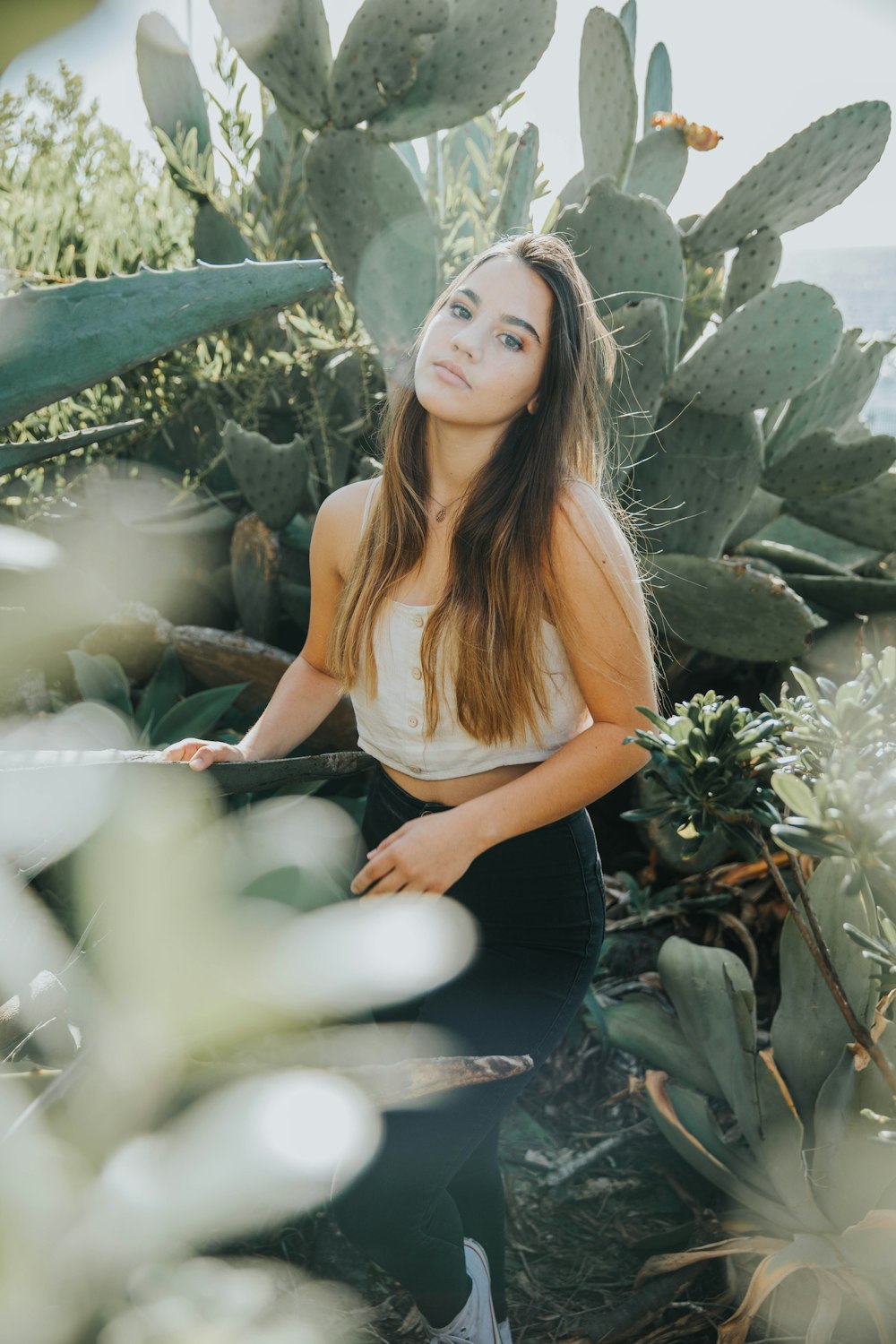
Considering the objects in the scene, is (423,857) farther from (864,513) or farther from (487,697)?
(864,513)

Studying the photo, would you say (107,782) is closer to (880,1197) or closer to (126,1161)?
(126,1161)

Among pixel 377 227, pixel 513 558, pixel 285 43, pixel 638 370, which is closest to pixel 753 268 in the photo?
pixel 638 370

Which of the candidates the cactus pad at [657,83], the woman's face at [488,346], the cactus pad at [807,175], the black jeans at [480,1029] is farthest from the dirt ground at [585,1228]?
the cactus pad at [657,83]

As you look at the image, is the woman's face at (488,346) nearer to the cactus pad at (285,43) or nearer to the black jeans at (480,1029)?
the black jeans at (480,1029)

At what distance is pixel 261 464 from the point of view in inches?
83.0

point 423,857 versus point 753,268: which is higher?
point 753,268

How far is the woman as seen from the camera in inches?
46.5

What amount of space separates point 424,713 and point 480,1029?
0.39m

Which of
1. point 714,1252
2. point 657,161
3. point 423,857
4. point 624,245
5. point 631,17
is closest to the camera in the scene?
point 423,857

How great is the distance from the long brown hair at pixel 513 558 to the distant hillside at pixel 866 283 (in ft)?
5.66

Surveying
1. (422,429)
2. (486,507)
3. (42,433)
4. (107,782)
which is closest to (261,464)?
(42,433)

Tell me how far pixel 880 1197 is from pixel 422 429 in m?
1.15

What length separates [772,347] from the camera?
6.79 ft

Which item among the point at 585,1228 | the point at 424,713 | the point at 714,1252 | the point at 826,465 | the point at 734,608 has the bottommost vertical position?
the point at 585,1228
